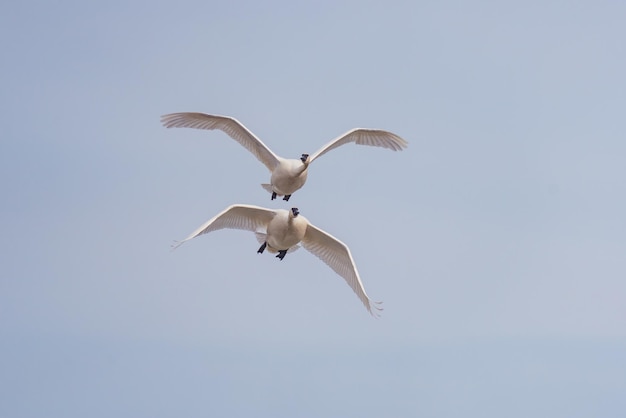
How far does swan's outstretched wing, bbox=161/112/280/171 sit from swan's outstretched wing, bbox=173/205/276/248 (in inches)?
83.1

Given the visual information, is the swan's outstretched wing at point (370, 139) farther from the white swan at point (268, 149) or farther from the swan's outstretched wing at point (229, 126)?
the swan's outstretched wing at point (229, 126)

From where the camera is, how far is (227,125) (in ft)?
210

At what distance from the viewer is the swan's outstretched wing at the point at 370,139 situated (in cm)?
6319

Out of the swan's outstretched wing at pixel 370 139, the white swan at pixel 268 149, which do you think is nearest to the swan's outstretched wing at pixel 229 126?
the white swan at pixel 268 149

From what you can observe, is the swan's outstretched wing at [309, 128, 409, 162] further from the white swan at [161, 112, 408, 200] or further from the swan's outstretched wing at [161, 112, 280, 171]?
the swan's outstretched wing at [161, 112, 280, 171]

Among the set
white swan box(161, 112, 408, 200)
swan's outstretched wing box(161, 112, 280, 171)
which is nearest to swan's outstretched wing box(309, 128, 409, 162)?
white swan box(161, 112, 408, 200)

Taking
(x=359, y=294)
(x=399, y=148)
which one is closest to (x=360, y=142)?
(x=399, y=148)

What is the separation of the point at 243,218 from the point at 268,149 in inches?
115

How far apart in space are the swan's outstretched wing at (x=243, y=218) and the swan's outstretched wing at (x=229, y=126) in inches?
83.1

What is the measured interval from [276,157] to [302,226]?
3075 mm

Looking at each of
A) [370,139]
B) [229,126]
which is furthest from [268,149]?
[370,139]

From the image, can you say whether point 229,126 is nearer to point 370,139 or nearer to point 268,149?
point 268,149

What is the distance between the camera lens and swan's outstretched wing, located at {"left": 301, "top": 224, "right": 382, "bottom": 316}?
62.3 metres

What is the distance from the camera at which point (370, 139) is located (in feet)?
210
